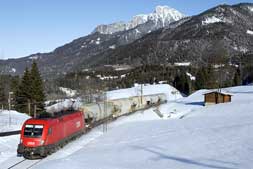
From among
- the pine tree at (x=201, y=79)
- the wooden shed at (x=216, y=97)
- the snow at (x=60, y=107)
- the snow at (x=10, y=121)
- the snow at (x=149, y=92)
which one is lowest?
the snow at (x=10, y=121)

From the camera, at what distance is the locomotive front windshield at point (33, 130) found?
3064 cm

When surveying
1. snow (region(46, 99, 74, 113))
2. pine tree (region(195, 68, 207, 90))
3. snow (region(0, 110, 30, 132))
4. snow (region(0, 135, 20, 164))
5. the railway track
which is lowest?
the railway track

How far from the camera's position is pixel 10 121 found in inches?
2238

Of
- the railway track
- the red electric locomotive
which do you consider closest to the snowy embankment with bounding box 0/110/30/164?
the railway track

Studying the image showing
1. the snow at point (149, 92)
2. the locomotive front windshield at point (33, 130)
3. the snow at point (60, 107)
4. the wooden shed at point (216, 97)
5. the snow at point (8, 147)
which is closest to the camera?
the locomotive front windshield at point (33, 130)

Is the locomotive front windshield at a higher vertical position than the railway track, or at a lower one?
higher

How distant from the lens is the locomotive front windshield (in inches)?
1206

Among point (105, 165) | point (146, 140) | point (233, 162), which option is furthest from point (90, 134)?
point (233, 162)

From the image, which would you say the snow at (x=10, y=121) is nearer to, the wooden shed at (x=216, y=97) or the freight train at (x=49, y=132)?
the freight train at (x=49, y=132)

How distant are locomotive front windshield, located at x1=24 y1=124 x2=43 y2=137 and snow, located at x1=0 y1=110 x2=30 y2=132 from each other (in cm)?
1776

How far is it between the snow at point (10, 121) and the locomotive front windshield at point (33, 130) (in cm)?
1776

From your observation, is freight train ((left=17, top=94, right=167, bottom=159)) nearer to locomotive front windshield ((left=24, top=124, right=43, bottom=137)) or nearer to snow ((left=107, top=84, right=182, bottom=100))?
locomotive front windshield ((left=24, top=124, right=43, bottom=137))

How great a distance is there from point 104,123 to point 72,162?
2985cm

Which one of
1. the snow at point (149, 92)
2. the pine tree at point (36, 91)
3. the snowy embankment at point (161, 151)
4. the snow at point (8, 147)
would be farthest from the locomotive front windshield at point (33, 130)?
the snow at point (149, 92)
